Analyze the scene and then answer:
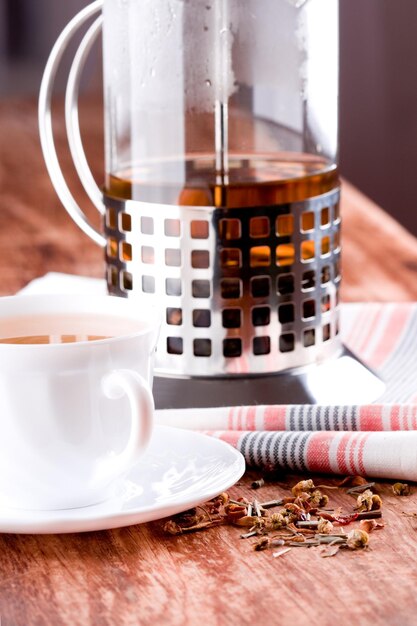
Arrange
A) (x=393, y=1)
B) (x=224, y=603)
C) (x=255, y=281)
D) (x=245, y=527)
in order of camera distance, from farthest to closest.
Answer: (x=393, y=1), (x=255, y=281), (x=245, y=527), (x=224, y=603)

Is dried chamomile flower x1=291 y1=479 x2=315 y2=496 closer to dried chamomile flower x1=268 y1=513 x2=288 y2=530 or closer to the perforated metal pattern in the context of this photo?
dried chamomile flower x1=268 y1=513 x2=288 y2=530

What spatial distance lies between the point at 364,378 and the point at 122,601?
442 millimetres

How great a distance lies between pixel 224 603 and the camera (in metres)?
0.62

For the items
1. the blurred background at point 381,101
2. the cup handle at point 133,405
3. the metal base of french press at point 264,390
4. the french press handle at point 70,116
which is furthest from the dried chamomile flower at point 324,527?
the blurred background at point 381,101

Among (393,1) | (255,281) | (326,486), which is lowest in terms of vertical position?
(326,486)

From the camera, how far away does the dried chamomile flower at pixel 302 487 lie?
79cm

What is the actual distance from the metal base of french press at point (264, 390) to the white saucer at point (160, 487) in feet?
0.40

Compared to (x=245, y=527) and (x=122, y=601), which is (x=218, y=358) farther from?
(x=122, y=601)

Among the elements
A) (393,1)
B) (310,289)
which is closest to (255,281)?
(310,289)

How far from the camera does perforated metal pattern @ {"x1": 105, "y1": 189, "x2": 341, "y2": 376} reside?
0.94 meters

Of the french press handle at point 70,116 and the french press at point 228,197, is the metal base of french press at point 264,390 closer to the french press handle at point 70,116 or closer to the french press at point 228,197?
the french press at point 228,197

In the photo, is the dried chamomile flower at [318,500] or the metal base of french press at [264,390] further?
the metal base of french press at [264,390]

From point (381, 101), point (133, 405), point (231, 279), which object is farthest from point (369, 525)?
point (381, 101)

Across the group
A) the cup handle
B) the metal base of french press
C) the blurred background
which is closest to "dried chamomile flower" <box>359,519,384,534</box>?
the cup handle
